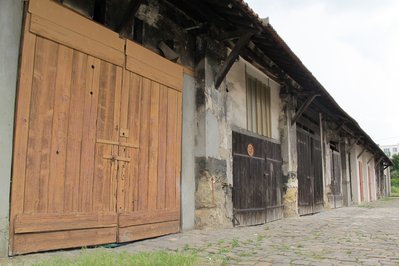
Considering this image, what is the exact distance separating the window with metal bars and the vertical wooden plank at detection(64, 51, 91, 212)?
4.47 m

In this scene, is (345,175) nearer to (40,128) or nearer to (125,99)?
(125,99)

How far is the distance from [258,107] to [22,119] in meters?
5.87

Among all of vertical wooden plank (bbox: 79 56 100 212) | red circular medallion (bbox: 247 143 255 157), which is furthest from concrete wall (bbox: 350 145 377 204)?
vertical wooden plank (bbox: 79 56 100 212)

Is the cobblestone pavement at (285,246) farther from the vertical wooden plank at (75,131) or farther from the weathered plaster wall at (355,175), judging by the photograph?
the weathered plaster wall at (355,175)

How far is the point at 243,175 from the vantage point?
790 cm

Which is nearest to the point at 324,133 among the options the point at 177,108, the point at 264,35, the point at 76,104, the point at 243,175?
the point at 243,175

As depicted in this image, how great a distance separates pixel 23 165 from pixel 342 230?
209 inches

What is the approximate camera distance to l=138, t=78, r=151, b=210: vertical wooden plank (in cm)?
532

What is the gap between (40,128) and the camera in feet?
13.5

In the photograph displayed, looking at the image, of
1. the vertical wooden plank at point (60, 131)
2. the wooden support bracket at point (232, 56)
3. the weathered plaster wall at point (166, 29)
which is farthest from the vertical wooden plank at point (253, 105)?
the vertical wooden plank at point (60, 131)

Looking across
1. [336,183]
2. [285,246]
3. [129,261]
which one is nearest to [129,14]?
[129,261]

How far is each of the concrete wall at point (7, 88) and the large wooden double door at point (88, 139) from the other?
0.07 meters

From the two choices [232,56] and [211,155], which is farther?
[232,56]

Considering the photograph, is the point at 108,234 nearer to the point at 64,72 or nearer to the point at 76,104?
the point at 76,104
